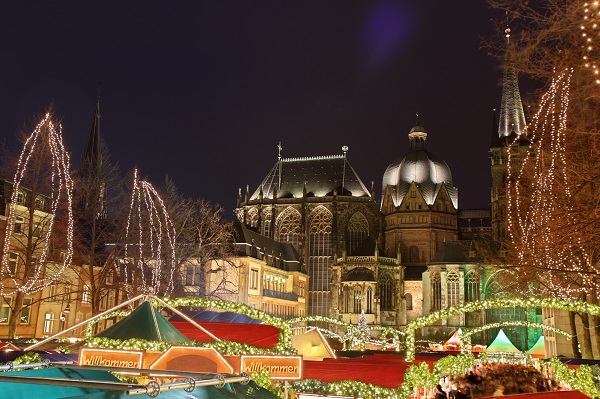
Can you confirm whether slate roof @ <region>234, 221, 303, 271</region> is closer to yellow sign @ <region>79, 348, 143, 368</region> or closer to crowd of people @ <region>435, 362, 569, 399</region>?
crowd of people @ <region>435, 362, 569, 399</region>

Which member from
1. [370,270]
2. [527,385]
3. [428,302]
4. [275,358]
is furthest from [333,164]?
[275,358]

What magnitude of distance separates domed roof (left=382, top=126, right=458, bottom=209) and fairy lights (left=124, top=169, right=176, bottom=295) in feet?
129

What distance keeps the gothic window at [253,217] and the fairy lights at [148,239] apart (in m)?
33.3

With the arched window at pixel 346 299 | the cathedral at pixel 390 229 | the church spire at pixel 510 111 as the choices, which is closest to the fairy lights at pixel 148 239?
the arched window at pixel 346 299

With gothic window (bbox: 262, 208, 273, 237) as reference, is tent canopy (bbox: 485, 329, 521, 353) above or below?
below

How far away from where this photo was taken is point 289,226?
7644cm

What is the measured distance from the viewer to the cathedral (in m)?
65.5

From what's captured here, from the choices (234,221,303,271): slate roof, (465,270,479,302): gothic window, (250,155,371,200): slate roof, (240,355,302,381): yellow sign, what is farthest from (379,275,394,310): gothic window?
(240,355,302,381): yellow sign

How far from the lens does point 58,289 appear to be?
45281 millimetres

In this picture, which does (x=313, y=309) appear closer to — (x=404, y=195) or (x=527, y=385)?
(x=404, y=195)

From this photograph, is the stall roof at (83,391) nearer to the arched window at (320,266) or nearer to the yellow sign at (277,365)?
the yellow sign at (277,365)

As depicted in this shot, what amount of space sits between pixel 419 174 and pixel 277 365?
219 feet

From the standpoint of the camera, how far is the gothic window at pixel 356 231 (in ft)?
242

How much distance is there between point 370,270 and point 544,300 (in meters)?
53.7
